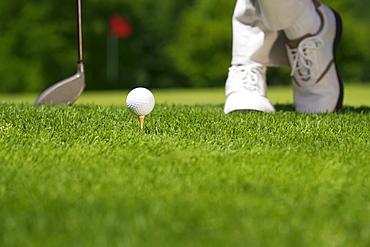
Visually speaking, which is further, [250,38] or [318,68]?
[250,38]

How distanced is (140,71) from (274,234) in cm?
2291

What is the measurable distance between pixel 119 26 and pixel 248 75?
727 inches

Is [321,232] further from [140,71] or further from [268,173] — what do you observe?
[140,71]

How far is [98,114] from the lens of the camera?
2814 millimetres

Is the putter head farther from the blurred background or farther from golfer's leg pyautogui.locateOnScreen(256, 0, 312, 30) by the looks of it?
the blurred background

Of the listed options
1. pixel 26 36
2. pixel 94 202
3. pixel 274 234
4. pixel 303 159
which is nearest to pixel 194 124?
pixel 303 159

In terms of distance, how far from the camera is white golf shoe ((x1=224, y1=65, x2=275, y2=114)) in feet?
9.85

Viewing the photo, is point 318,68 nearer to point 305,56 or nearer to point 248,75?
point 305,56

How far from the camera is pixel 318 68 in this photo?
10.5 feet

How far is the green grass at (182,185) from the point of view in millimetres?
1104

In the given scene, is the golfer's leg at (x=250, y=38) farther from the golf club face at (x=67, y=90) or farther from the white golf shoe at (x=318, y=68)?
the golf club face at (x=67, y=90)

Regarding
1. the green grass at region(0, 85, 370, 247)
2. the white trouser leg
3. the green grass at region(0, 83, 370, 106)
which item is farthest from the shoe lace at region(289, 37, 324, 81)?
the green grass at region(0, 83, 370, 106)

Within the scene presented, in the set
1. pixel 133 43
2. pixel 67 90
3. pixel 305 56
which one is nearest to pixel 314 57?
pixel 305 56

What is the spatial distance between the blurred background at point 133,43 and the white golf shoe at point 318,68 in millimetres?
18148
